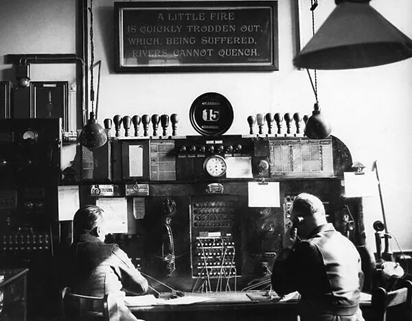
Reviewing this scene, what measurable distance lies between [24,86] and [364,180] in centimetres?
297

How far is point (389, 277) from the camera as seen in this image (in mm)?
3830

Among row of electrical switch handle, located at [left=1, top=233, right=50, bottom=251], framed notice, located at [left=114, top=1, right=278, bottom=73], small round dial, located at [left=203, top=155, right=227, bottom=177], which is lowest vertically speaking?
row of electrical switch handle, located at [left=1, top=233, right=50, bottom=251]

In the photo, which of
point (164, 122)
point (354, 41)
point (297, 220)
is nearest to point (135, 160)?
point (164, 122)

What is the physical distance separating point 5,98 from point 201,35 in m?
1.80

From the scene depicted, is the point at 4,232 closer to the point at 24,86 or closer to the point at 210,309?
the point at 24,86

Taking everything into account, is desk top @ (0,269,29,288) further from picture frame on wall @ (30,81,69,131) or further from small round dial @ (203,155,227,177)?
small round dial @ (203,155,227,177)

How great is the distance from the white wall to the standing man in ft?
5.47

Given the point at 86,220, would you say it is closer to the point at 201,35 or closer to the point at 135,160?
the point at 135,160

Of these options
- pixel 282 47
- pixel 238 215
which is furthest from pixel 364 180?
pixel 282 47

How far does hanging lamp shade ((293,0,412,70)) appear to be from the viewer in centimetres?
186

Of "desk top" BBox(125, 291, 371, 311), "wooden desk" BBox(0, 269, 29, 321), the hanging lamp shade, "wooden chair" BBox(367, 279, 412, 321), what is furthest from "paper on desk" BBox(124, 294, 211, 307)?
the hanging lamp shade

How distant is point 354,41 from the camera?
1856 mm

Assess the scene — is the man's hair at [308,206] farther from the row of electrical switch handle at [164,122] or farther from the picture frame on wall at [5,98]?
the picture frame on wall at [5,98]

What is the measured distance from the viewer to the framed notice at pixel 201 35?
4.67 m
